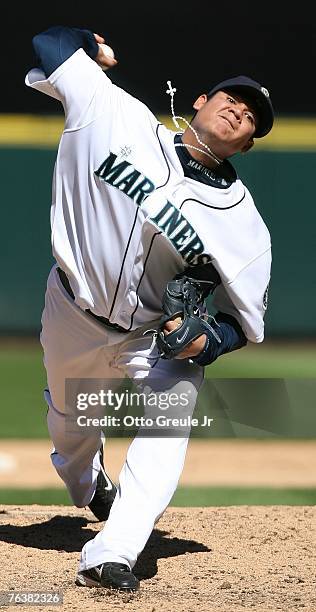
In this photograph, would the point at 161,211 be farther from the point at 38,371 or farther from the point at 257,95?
the point at 38,371

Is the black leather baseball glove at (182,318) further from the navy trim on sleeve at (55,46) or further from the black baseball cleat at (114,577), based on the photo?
the navy trim on sleeve at (55,46)

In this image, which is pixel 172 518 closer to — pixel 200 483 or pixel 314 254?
pixel 200 483

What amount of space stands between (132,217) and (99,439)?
2.93ft

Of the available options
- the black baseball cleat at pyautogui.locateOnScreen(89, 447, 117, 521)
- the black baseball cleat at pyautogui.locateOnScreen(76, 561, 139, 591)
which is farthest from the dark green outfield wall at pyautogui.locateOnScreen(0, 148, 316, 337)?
the black baseball cleat at pyautogui.locateOnScreen(76, 561, 139, 591)

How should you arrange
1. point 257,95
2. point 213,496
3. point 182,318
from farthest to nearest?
point 213,496 < point 257,95 < point 182,318

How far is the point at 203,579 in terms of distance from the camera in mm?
3264

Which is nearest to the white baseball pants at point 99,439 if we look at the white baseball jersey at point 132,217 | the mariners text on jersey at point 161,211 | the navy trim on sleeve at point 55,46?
the white baseball jersey at point 132,217

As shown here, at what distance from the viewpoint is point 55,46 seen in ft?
10.9

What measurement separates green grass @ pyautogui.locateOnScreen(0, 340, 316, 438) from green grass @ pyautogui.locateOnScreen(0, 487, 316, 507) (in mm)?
965

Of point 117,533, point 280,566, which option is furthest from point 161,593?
point 280,566

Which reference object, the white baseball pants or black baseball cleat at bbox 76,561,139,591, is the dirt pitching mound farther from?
the white baseball pants

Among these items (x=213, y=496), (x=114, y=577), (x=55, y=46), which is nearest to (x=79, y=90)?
(x=55, y=46)

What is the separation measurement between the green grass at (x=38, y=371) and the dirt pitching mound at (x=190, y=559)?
5.63 feet

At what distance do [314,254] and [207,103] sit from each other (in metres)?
4.84
